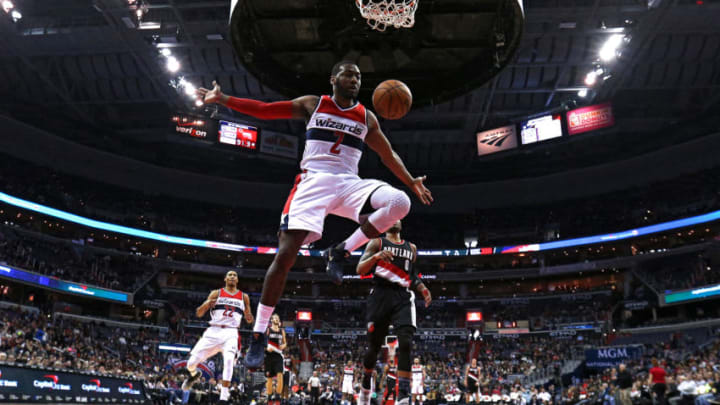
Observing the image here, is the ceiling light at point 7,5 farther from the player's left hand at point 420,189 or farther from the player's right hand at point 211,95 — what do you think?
the player's left hand at point 420,189

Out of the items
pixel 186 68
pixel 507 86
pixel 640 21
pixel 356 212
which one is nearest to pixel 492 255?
pixel 507 86

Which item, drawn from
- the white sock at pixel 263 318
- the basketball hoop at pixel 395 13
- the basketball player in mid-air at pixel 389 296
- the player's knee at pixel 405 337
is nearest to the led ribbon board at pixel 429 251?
the basketball hoop at pixel 395 13

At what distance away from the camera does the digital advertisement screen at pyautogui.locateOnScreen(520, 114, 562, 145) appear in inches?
1088

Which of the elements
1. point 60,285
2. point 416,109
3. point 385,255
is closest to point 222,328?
point 385,255

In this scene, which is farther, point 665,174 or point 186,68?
point 665,174

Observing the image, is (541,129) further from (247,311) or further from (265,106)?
(265,106)

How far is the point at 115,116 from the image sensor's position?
35906 millimetres

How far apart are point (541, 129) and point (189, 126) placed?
18982mm

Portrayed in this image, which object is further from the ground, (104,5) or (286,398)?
(104,5)

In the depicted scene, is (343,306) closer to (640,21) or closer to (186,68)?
(186,68)

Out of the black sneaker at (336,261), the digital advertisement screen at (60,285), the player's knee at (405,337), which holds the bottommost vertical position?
the player's knee at (405,337)

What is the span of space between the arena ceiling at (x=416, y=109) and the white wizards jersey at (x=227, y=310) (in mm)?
12866

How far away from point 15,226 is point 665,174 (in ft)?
143

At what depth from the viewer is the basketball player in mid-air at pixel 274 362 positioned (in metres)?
5.25
